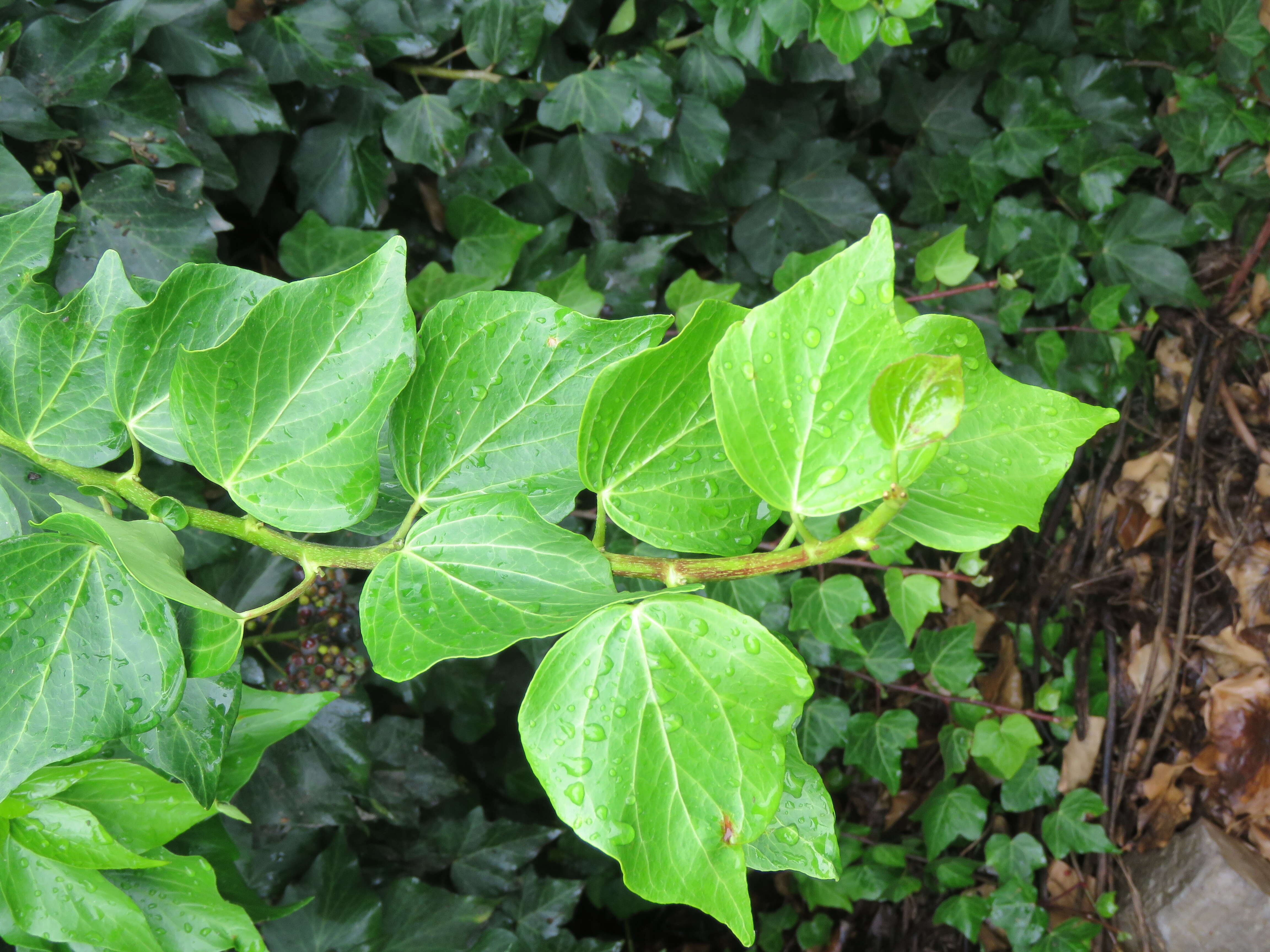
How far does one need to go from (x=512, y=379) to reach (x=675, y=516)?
9 centimetres

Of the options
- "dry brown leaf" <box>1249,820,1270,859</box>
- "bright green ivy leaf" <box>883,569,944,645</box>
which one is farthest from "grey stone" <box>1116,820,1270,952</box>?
"bright green ivy leaf" <box>883,569,944,645</box>

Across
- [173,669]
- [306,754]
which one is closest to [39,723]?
[173,669]

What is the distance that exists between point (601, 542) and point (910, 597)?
0.67 m

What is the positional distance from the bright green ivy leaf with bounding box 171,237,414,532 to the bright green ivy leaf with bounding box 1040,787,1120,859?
1204mm

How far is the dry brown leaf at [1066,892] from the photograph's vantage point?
1227 mm

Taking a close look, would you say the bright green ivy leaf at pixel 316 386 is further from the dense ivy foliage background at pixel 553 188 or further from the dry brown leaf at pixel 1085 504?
the dry brown leaf at pixel 1085 504

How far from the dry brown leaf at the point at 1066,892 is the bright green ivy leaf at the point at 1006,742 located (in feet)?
0.83

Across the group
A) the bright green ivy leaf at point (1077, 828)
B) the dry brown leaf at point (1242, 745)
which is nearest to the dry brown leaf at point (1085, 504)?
the dry brown leaf at point (1242, 745)

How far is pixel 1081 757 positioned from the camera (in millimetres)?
1243

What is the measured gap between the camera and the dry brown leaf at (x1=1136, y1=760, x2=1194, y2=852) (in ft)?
4.01

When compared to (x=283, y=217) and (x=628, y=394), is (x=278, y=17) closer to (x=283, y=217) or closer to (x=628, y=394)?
(x=283, y=217)

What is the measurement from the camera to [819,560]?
29 cm

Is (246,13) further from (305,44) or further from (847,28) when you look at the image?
(847,28)

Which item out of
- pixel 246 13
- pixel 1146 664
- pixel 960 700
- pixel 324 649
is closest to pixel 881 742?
pixel 960 700
